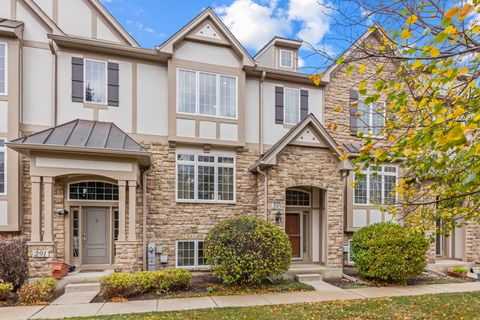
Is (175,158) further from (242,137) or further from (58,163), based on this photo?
(58,163)

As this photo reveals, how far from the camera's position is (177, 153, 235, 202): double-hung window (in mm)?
10984

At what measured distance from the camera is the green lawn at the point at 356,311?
6.72 m

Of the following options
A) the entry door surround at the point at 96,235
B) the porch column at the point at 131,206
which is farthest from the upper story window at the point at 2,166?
A: the porch column at the point at 131,206

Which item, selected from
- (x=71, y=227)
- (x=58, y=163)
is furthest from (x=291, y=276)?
(x=58, y=163)

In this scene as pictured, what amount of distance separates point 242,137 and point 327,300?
5.83m

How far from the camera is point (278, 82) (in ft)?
39.9

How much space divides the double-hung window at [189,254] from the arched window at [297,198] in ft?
12.2

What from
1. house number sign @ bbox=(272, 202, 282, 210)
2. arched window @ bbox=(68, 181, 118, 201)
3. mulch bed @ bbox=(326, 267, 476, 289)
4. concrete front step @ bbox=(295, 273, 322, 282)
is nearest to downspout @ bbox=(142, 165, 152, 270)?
arched window @ bbox=(68, 181, 118, 201)

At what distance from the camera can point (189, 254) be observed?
1080cm

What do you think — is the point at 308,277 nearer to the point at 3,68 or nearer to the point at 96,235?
the point at 96,235

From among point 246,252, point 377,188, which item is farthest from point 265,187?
point 377,188

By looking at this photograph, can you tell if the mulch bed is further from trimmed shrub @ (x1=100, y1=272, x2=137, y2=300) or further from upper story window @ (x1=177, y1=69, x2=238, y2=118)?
upper story window @ (x1=177, y1=69, x2=238, y2=118)

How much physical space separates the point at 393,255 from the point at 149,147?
8.54 m

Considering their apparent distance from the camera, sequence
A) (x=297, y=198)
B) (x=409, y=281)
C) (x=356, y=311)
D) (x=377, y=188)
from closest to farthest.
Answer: (x=356, y=311)
(x=409, y=281)
(x=297, y=198)
(x=377, y=188)
